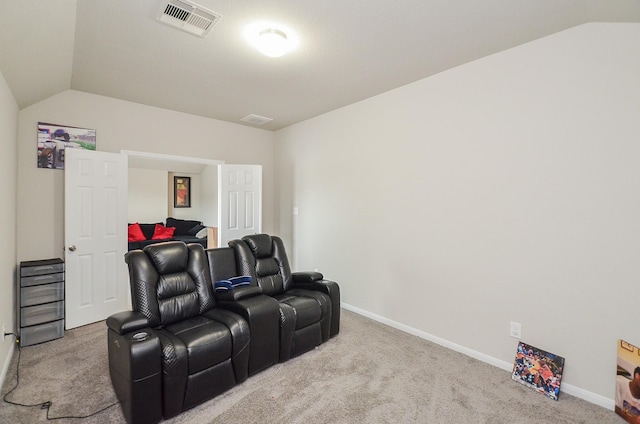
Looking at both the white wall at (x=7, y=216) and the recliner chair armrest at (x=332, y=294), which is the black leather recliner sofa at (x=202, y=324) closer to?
the recliner chair armrest at (x=332, y=294)

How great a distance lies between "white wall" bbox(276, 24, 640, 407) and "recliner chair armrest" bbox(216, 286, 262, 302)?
1631 millimetres

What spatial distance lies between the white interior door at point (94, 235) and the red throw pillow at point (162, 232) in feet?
10.9

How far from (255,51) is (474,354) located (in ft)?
11.0

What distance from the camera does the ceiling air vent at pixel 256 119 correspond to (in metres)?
4.49

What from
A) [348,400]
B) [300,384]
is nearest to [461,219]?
[348,400]

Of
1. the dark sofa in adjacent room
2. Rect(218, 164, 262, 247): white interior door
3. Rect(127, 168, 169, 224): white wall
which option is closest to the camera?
Rect(218, 164, 262, 247): white interior door

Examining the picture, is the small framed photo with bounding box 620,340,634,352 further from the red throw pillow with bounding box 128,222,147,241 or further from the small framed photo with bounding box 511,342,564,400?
the red throw pillow with bounding box 128,222,147,241

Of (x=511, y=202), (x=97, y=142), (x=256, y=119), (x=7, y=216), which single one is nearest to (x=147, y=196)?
(x=97, y=142)

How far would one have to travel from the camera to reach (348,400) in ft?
6.95

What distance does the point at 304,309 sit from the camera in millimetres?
2736

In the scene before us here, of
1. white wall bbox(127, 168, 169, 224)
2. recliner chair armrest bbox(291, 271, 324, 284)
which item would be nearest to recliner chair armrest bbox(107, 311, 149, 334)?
recliner chair armrest bbox(291, 271, 324, 284)

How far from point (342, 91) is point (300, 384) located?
302 cm

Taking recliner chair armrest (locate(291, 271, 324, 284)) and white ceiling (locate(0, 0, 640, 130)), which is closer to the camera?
white ceiling (locate(0, 0, 640, 130))

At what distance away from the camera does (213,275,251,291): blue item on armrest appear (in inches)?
105
